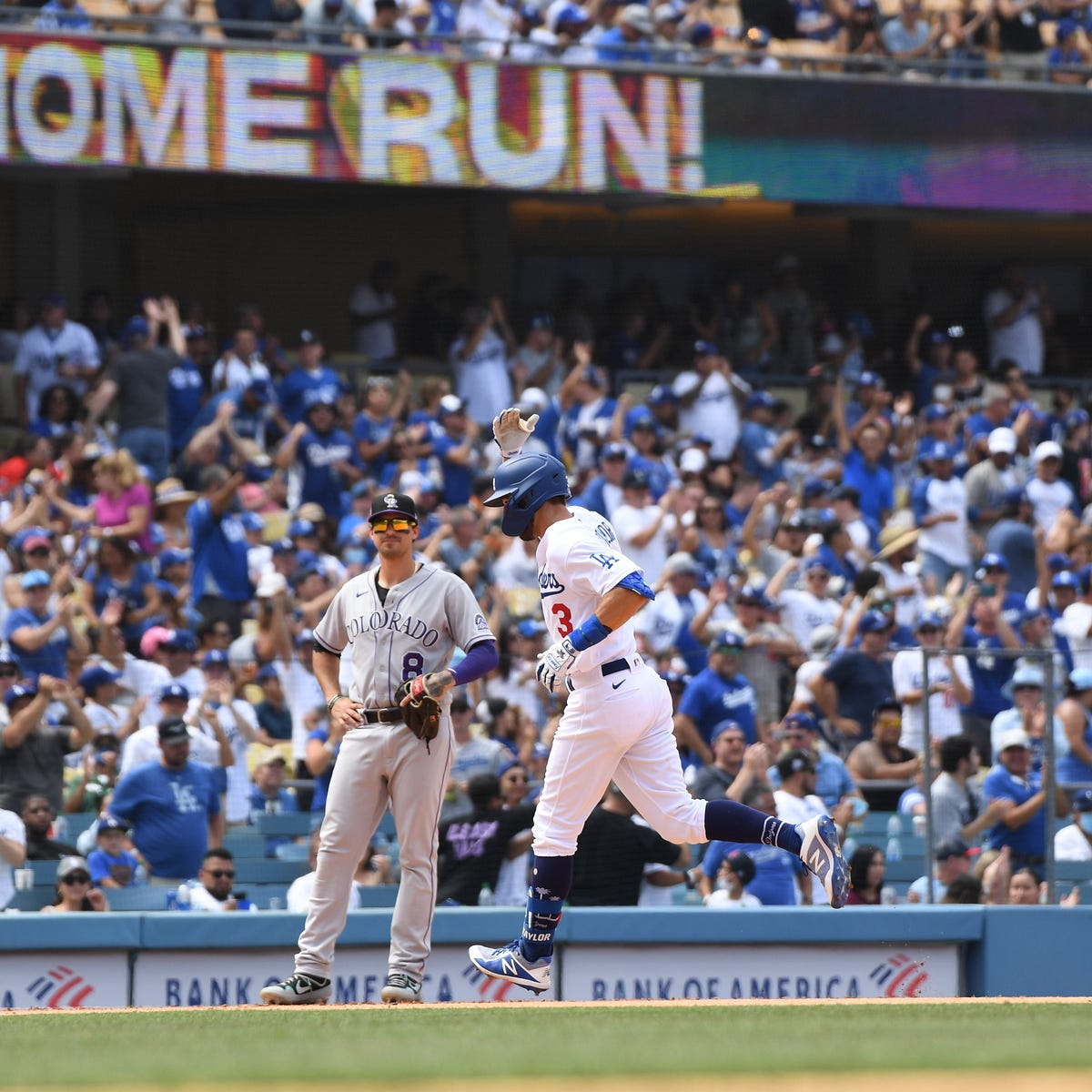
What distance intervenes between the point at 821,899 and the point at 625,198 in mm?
9883

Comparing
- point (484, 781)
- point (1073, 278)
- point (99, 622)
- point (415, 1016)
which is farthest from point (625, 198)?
point (415, 1016)

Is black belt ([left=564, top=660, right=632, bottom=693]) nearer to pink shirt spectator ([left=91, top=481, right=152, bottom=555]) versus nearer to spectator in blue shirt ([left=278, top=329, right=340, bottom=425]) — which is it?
pink shirt spectator ([left=91, top=481, right=152, bottom=555])

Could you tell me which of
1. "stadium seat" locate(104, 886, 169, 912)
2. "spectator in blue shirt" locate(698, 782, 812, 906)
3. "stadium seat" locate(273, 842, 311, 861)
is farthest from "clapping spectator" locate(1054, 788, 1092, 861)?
"stadium seat" locate(104, 886, 169, 912)

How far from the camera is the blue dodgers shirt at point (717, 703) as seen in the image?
10258 millimetres

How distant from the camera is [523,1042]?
5.84m

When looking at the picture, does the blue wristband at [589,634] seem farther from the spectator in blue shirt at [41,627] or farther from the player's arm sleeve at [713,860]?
the spectator in blue shirt at [41,627]

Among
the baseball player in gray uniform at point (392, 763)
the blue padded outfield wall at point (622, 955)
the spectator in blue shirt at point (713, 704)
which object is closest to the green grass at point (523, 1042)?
the baseball player in gray uniform at point (392, 763)

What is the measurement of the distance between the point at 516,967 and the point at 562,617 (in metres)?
1.16

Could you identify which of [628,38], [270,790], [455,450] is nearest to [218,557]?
[455,450]

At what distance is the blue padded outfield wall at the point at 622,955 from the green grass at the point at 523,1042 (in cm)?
152

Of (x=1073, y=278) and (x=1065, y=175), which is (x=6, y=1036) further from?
(x=1073, y=278)

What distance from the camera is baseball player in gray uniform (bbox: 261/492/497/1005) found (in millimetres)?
7281

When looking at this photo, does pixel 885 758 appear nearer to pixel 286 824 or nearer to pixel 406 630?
pixel 286 824

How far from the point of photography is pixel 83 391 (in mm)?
14555
